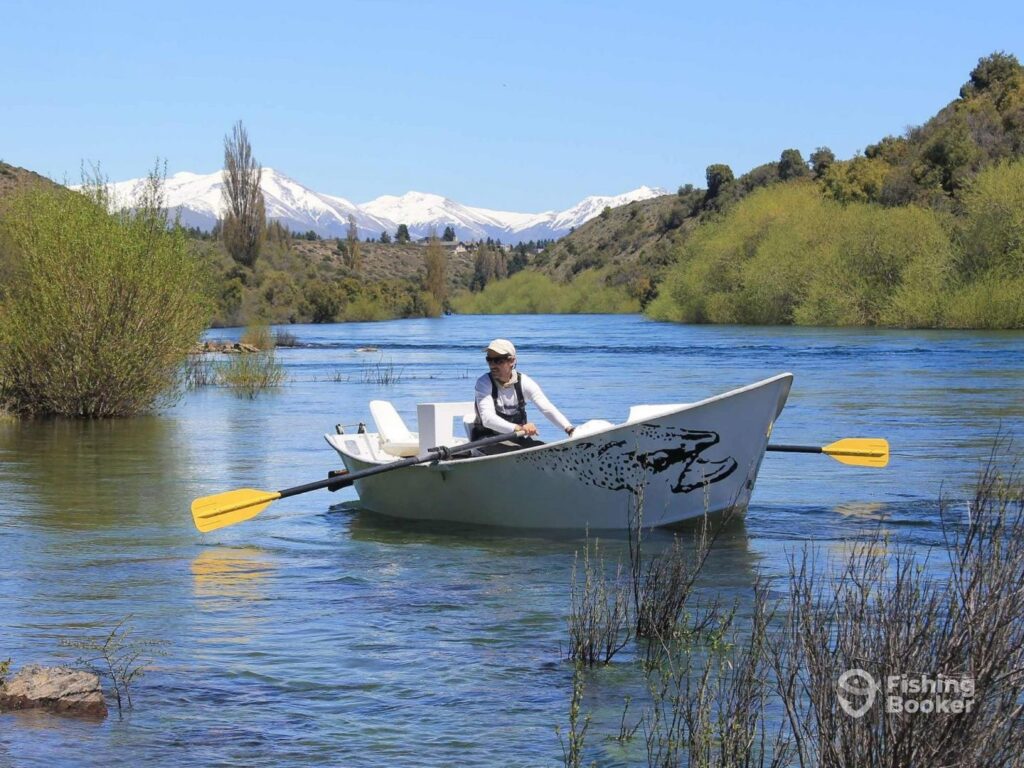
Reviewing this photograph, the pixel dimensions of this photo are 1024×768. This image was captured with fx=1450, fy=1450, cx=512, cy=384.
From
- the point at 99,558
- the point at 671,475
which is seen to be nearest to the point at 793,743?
the point at 671,475

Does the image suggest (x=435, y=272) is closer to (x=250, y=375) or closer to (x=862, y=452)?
(x=250, y=375)

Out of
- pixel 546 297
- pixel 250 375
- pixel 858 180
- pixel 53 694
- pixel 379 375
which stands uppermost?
pixel 858 180

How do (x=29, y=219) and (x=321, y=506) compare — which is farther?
(x=29, y=219)

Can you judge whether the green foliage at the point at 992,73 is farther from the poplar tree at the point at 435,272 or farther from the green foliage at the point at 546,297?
the poplar tree at the point at 435,272

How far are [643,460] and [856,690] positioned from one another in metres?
7.18

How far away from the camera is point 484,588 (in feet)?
35.0

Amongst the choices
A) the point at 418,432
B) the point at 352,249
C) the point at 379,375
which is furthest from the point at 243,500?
the point at 352,249

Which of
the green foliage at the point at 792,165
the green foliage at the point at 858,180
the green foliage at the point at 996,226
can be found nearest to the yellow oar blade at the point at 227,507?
the green foliage at the point at 996,226

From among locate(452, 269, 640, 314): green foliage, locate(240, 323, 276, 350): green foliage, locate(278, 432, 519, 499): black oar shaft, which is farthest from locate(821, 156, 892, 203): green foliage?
locate(278, 432, 519, 499): black oar shaft

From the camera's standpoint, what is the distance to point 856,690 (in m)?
4.64

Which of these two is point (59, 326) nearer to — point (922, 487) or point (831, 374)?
point (922, 487)

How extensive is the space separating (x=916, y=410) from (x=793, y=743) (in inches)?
780

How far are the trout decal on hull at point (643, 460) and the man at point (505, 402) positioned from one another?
1.64 ft

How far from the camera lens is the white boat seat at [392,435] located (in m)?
15.1
